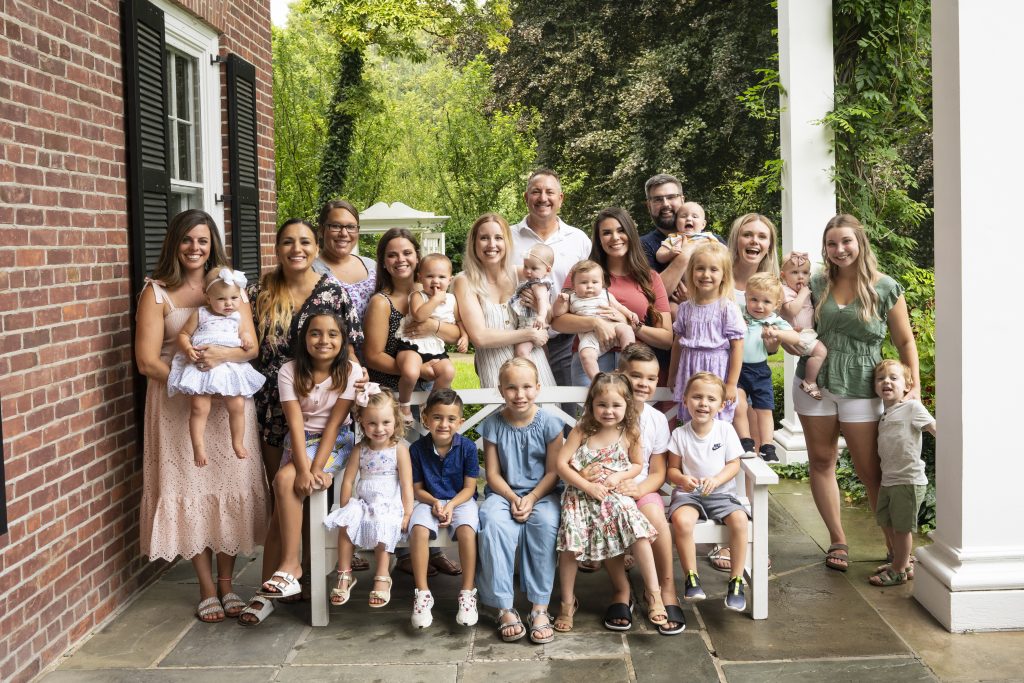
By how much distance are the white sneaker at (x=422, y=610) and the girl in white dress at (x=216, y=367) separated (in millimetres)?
1073

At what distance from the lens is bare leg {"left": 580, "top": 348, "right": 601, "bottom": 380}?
4.69 metres

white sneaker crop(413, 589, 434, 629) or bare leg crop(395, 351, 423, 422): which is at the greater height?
bare leg crop(395, 351, 423, 422)

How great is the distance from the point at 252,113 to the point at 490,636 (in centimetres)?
406

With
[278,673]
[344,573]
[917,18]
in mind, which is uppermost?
[917,18]

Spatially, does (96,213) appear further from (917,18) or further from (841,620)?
(917,18)

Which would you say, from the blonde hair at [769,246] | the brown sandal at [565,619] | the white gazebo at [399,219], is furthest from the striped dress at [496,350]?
the white gazebo at [399,219]

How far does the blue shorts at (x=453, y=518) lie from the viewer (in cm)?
418

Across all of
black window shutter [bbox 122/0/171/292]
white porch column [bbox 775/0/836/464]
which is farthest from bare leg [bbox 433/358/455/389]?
white porch column [bbox 775/0/836/464]

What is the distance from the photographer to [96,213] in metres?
4.31

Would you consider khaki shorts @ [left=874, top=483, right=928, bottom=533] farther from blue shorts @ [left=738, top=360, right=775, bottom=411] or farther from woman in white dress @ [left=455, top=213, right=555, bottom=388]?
woman in white dress @ [left=455, top=213, right=555, bottom=388]

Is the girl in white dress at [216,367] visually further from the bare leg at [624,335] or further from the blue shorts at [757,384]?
the blue shorts at [757,384]

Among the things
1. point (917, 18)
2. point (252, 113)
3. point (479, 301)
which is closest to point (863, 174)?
point (917, 18)

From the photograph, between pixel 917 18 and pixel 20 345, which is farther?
pixel 917 18

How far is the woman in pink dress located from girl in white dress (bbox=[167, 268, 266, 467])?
6 centimetres
